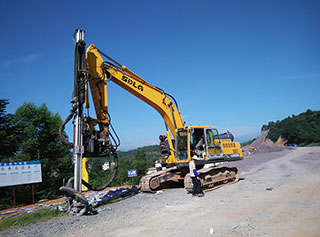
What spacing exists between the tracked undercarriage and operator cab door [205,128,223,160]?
673mm

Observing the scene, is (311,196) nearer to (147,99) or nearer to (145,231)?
(145,231)

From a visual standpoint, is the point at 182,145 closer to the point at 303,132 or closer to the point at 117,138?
the point at 117,138

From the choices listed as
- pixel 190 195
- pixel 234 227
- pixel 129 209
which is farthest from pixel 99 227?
pixel 190 195

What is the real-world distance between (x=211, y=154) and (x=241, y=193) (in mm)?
2109

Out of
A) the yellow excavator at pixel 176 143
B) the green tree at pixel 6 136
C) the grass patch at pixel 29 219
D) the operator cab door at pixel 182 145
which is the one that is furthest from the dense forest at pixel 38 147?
the grass patch at pixel 29 219

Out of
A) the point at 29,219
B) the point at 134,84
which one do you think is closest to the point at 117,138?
the point at 134,84

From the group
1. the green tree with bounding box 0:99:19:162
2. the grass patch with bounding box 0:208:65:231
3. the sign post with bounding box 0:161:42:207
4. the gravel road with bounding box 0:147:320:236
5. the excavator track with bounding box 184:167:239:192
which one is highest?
the green tree with bounding box 0:99:19:162

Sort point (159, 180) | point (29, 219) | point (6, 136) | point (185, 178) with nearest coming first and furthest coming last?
point (29, 219) < point (185, 178) < point (159, 180) < point (6, 136)

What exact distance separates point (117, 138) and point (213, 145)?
4.35 metres

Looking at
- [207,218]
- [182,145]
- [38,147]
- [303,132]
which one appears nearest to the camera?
[207,218]

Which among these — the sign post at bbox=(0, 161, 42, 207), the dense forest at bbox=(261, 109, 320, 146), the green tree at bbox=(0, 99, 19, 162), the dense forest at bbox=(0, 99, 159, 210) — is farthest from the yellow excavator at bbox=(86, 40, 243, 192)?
the dense forest at bbox=(261, 109, 320, 146)

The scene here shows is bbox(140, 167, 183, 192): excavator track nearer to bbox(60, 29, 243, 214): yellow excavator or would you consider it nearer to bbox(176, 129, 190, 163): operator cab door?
bbox(60, 29, 243, 214): yellow excavator

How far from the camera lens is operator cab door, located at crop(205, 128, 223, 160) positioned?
10.6 metres

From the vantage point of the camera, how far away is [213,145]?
35.8ft
